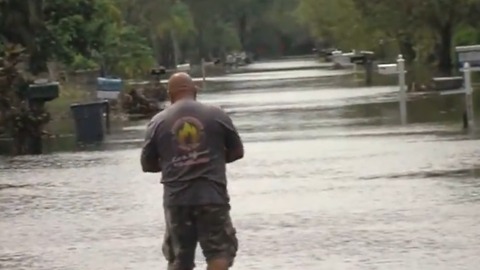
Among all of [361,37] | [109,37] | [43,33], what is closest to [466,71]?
[43,33]

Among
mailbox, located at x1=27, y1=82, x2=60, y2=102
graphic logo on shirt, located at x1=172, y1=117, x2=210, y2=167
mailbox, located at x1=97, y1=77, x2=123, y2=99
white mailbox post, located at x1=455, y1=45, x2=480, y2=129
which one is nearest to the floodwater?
white mailbox post, located at x1=455, y1=45, x2=480, y2=129

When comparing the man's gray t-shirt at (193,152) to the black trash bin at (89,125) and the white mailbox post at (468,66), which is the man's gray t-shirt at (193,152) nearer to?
the white mailbox post at (468,66)

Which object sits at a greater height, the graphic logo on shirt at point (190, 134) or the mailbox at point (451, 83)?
the graphic logo on shirt at point (190, 134)

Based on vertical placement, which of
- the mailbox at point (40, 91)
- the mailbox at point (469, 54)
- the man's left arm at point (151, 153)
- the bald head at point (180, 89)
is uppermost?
the bald head at point (180, 89)

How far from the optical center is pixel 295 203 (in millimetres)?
16156

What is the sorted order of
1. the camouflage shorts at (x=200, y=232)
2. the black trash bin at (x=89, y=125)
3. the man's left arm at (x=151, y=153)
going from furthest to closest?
1. the black trash bin at (x=89, y=125)
2. the man's left arm at (x=151, y=153)
3. the camouflage shorts at (x=200, y=232)

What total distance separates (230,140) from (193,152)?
1.13 feet

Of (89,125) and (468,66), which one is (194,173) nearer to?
(468,66)

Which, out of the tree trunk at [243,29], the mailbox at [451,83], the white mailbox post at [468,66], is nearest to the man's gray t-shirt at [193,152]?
the white mailbox post at [468,66]

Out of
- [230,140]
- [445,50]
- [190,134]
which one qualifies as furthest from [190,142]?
[445,50]

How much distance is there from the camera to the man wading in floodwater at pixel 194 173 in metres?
9.42

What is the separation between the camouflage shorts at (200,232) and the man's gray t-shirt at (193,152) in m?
0.08

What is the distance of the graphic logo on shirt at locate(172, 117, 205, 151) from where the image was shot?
370 inches

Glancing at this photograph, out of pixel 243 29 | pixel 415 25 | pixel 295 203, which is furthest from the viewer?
pixel 243 29
